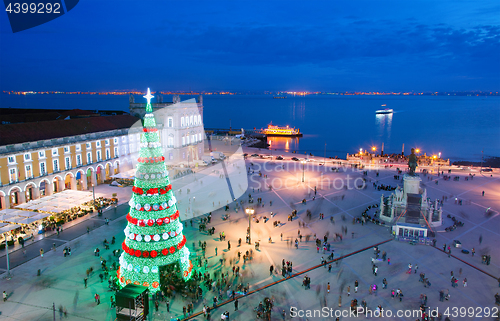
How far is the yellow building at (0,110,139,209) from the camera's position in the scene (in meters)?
29.5

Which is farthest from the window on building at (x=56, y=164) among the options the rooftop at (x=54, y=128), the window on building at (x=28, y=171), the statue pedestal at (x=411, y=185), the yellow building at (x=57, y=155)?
the statue pedestal at (x=411, y=185)

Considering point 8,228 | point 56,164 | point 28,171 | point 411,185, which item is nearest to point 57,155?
point 56,164

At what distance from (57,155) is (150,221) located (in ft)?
75.2

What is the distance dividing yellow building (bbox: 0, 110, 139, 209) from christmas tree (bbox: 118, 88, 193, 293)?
62.2 ft

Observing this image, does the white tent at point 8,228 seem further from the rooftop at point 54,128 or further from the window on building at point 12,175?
the rooftop at point 54,128

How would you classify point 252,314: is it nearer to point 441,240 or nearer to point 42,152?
point 441,240

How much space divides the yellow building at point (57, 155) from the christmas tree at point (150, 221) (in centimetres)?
1895

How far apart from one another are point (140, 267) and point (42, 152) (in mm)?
21674

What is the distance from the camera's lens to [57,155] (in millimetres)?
33812

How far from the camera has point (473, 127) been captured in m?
130

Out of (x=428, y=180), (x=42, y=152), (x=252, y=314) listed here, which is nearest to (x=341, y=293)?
(x=252, y=314)

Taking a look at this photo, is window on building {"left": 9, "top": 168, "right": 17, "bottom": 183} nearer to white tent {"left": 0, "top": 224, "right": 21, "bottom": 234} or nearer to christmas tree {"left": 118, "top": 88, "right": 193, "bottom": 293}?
white tent {"left": 0, "top": 224, "right": 21, "bottom": 234}

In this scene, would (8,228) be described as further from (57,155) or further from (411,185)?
(411,185)

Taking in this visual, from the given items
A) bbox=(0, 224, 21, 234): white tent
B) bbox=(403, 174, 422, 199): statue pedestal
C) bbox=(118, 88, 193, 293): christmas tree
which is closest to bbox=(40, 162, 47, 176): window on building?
bbox=(0, 224, 21, 234): white tent
